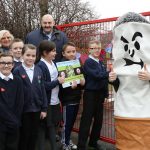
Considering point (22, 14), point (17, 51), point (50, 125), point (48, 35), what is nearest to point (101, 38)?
point (48, 35)

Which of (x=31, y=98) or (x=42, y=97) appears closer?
(x=31, y=98)

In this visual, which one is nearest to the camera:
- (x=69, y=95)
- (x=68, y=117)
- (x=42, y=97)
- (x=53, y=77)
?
(x=42, y=97)

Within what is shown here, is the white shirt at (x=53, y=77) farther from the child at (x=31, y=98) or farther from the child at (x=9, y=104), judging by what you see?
the child at (x=9, y=104)

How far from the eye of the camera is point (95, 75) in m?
4.61

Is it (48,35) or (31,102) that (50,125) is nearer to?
(31,102)

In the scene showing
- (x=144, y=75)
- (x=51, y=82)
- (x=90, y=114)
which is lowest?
(x=90, y=114)

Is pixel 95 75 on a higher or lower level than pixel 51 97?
higher

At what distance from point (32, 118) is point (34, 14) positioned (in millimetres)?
16702

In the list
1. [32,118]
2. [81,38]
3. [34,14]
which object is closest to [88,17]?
[34,14]

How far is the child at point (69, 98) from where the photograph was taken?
4852 mm

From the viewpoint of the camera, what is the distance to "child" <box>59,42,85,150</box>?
15.9 feet

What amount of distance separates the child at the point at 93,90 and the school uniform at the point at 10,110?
3.45 feet

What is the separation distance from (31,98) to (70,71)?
753 mm

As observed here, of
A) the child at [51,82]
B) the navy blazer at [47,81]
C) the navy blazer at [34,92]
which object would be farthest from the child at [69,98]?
the navy blazer at [34,92]
